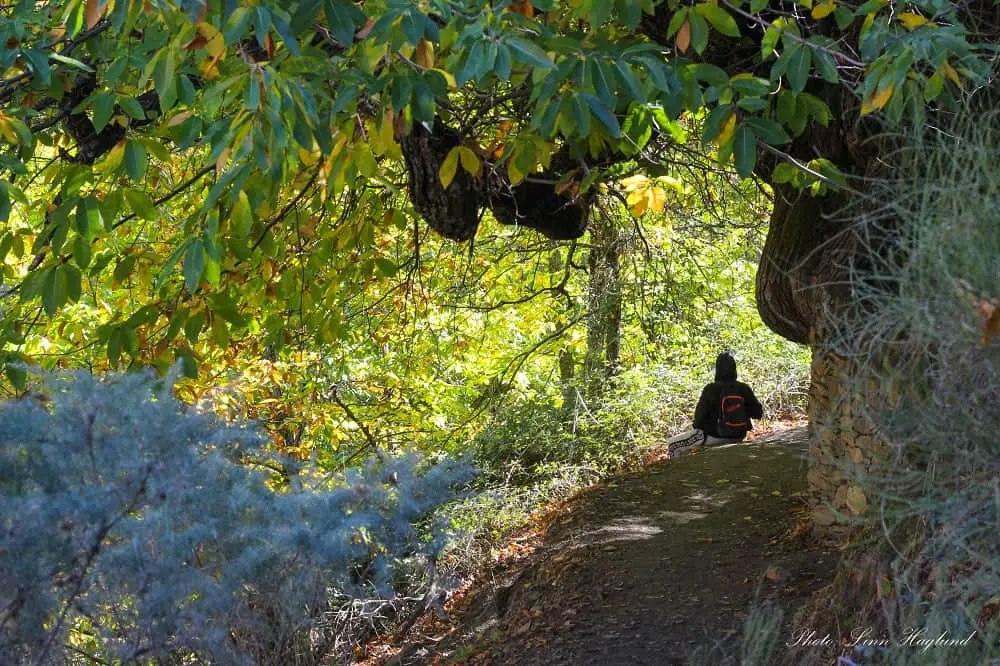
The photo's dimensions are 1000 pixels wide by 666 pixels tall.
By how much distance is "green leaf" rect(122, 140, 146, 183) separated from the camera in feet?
13.7

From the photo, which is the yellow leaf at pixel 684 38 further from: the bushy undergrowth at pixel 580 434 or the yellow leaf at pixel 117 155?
the bushy undergrowth at pixel 580 434

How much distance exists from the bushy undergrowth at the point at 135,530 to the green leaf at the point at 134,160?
88 centimetres

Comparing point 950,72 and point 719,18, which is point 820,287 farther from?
point 719,18

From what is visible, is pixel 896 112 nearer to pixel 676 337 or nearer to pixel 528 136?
pixel 528 136

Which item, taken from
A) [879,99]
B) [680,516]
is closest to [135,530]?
[879,99]

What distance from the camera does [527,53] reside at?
3.12 m

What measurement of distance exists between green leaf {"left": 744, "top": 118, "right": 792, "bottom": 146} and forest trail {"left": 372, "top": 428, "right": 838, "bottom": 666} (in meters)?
1.58

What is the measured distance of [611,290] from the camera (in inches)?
463

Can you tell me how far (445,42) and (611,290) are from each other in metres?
8.05

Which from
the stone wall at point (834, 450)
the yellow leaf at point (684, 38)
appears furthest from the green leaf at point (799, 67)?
the stone wall at point (834, 450)

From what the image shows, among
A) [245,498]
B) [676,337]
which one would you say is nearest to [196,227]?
[245,498]

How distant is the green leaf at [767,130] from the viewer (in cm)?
405

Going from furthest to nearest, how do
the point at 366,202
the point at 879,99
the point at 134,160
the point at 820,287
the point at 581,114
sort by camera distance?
1. the point at 366,202
2. the point at 820,287
3. the point at 134,160
4. the point at 879,99
5. the point at 581,114

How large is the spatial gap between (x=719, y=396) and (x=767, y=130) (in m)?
6.05
